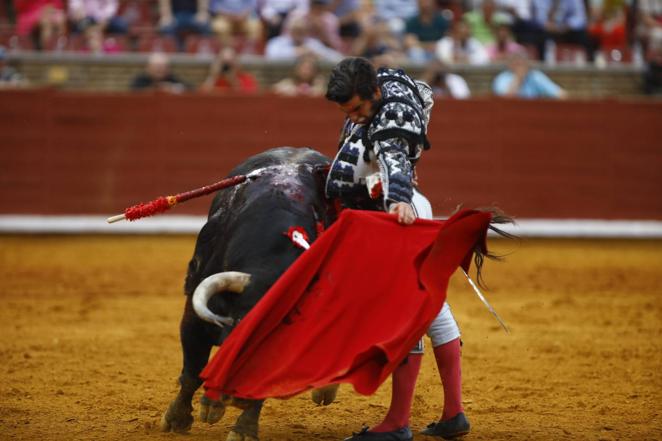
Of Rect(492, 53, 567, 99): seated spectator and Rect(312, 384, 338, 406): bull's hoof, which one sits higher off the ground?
Rect(492, 53, 567, 99): seated spectator

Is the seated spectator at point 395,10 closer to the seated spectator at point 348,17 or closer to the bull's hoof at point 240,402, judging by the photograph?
the seated spectator at point 348,17

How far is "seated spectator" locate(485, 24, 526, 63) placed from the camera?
1118cm

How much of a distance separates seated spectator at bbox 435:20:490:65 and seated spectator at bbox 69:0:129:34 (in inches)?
132

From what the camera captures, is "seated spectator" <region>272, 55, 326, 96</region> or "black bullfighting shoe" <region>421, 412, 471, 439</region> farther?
"seated spectator" <region>272, 55, 326, 96</region>

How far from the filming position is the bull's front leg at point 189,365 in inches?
149

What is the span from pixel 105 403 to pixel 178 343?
4.40ft

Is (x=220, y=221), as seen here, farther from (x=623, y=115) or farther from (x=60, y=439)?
(x=623, y=115)

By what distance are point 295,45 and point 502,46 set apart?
2227 mm

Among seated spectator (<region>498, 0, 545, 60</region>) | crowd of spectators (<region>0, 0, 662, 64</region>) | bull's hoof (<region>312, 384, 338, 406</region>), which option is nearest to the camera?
bull's hoof (<region>312, 384, 338, 406</region>)

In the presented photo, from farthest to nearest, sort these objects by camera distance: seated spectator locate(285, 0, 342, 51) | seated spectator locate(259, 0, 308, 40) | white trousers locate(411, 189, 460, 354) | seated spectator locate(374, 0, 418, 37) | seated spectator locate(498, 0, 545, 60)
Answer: seated spectator locate(374, 0, 418, 37)
seated spectator locate(498, 0, 545, 60)
seated spectator locate(259, 0, 308, 40)
seated spectator locate(285, 0, 342, 51)
white trousers locate(411, 189, 460, 354)

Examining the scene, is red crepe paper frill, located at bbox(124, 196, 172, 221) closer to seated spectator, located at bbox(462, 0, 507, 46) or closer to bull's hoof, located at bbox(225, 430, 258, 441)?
bull's hoof, located at bbox(225, 430, 258, 441)

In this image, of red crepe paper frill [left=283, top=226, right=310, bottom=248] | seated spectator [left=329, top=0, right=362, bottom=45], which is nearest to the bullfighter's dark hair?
red crepe paper frill [left=283, top=226, right=310, bottom=248]

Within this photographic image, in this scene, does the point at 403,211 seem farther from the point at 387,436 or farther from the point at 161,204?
the point at 161,204

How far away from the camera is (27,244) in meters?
9.73
